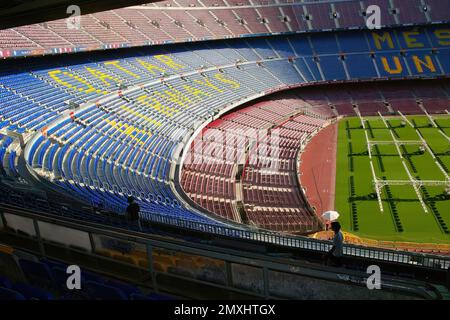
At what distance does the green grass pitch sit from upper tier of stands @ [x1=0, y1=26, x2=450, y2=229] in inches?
332

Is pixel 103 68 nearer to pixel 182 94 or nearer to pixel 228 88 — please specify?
pixel 182 94

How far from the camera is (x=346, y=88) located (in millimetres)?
42656

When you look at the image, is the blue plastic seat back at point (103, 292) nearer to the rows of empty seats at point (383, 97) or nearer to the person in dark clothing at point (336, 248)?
the person in dark clothing at point (336, 248)

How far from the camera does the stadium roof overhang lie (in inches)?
323

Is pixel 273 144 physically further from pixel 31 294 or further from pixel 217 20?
pixel 31 294

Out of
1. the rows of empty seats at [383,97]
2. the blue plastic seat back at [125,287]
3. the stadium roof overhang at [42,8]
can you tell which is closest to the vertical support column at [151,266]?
the blue plastic seat back at [125,287]

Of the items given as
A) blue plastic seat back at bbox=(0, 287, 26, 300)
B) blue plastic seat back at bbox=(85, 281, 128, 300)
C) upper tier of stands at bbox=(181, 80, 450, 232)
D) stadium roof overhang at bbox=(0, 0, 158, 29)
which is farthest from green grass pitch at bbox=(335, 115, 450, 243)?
blue plastic seat back at bbox=(0, 287, 26, 300)

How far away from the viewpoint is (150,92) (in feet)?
90.9

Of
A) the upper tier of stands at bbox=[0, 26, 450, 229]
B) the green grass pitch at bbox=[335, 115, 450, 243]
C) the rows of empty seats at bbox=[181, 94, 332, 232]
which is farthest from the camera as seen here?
the rows of empty seats at bbox=[181, 94, 332, 232]

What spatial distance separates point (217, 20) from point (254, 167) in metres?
20.7

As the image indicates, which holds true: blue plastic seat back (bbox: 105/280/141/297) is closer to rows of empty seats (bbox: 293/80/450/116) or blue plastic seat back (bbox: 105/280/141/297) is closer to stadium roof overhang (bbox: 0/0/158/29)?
stadium roof overhang (bbox: 0/0/158/29)
